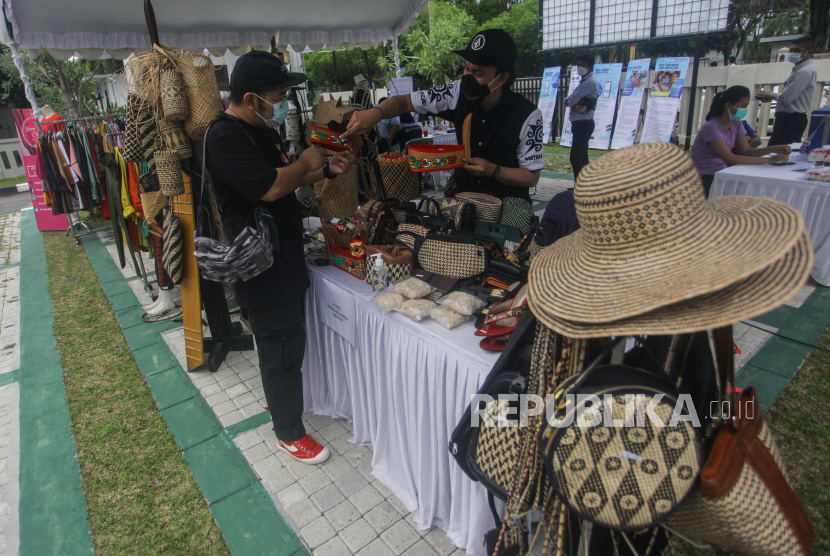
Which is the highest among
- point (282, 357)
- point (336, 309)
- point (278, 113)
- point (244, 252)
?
point (278, 113)

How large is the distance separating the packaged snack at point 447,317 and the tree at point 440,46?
15.4 m

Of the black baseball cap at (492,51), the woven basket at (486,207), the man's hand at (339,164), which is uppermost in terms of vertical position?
the black baseball cap at (492,51)

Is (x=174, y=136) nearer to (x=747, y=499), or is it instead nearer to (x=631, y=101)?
(x=747, y=499)

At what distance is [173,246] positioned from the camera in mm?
3020

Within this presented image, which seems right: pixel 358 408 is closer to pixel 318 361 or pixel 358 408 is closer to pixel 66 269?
pixel 318 361

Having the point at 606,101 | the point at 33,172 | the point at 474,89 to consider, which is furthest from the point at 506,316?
the point at 606,101

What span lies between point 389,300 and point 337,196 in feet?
3.98

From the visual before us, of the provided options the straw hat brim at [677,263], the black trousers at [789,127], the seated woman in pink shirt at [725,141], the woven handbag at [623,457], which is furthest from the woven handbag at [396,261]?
the black trousers at [789,127]

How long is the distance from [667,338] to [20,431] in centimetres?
380

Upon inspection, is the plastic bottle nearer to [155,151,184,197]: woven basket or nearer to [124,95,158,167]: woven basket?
[155,151,184,197]: woven basket

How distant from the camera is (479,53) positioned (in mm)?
2271

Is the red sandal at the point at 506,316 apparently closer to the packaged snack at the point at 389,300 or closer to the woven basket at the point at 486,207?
the packaged snack at the point at 389,300

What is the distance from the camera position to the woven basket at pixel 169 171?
270cm

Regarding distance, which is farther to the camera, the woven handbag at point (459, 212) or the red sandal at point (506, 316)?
the woven handbag at point (459, 212)
